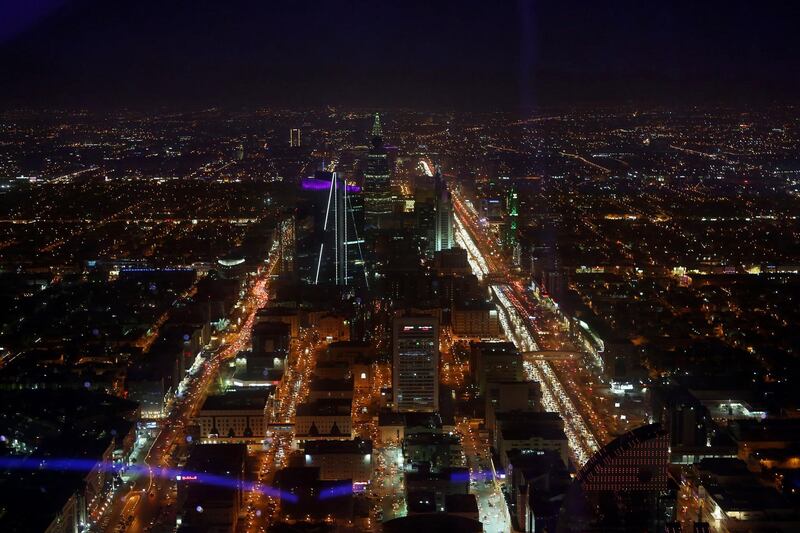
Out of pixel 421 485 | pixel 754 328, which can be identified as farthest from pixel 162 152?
pixel 421 485

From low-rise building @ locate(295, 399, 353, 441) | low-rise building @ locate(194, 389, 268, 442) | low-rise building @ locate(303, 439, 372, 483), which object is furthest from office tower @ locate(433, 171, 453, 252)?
low-rise building @ locate(303, 439, 372, 483)

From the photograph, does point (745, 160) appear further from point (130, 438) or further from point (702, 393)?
point (130, 438)

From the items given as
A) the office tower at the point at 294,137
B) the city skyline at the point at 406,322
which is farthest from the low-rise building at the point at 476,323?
the office tower at the point at 294,137

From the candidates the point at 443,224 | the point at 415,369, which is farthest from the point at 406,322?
the point at 443,224

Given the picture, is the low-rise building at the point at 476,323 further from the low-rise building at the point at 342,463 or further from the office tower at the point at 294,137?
the office tower at the point at 294,137

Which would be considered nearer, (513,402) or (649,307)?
(513,402)

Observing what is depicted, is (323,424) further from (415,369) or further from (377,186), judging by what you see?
(377,186)

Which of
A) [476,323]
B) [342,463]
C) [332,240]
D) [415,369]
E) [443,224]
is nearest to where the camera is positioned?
[342,463]
